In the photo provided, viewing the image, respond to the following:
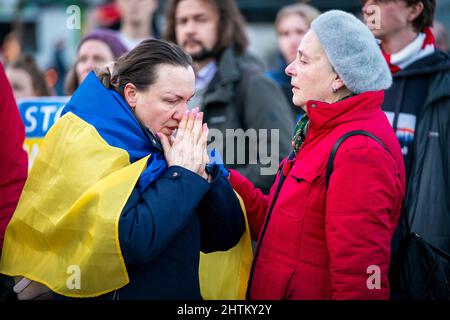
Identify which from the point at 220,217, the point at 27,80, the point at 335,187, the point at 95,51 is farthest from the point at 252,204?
→ the point at 27,80

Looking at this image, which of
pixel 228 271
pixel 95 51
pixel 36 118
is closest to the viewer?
pixel 228 271

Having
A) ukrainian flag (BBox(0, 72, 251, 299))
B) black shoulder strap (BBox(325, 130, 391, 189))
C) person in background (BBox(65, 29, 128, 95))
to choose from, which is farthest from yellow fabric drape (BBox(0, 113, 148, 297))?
person in background (BBox(65, 29, 128, 95))

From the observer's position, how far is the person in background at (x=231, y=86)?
4164mm

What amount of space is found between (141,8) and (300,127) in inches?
153

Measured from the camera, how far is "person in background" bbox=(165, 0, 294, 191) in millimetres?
4164

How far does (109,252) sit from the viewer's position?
8.36ft

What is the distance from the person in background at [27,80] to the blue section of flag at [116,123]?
10.9ft

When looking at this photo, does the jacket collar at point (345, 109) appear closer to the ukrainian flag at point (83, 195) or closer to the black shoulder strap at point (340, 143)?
the black shoulder strap at point (340, 143)

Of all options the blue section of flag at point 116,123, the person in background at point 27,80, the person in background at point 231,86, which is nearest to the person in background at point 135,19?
the person in background at point 27,80

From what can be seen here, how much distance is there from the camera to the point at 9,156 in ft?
10.4

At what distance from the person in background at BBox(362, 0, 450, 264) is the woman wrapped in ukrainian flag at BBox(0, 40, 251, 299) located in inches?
47.0

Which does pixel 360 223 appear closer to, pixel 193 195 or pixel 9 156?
pixel 193 195

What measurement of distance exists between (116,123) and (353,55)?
3.60ft
